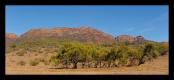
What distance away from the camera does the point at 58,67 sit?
73.3 ft

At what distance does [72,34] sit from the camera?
34.3 m

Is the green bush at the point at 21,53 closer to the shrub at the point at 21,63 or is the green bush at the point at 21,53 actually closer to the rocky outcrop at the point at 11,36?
the shrub at the point at 21,63

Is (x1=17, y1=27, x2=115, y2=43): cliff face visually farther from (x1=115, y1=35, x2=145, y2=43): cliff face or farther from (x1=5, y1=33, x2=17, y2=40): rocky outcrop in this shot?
(x1=115, y1=35, x2=145, y2=43): cliff face

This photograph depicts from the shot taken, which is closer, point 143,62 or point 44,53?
point 143,62

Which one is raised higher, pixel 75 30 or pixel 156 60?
pixel 75 30

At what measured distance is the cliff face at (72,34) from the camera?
110ft

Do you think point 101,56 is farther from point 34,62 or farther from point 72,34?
point 72,34

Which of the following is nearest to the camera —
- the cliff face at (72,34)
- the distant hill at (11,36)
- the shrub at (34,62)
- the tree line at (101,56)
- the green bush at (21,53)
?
the tree line at (101,56)

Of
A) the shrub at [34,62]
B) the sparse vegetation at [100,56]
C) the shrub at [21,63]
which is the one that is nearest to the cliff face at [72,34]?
the shrub at [34,62]

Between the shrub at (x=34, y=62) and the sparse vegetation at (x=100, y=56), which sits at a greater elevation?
the sparse vegetation at (x=100, y=56)

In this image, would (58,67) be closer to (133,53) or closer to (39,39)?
(133,53)

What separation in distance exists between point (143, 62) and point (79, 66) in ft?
14.3
